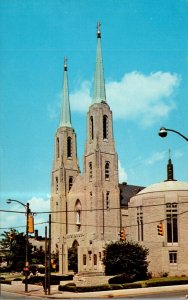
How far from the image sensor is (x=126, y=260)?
55469 mm

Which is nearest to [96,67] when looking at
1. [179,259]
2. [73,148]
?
[73,148]

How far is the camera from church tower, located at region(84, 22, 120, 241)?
83.4 meters

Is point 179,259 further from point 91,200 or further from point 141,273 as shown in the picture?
point 91,200

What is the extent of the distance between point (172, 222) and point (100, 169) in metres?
26.9

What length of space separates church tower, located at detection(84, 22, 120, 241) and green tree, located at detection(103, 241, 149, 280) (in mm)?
22256

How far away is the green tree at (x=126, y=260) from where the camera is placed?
182ft

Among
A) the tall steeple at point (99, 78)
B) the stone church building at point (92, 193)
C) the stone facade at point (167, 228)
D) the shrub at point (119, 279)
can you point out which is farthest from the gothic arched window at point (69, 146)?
the shrub at point (119, 279)

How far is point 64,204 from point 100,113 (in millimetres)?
19988

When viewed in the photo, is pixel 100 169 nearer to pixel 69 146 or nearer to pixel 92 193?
pixel 92 193

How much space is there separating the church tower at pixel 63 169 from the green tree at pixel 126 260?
39.2 metres

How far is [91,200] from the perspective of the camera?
8600 cm

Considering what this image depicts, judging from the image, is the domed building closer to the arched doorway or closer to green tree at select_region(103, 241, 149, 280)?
green tree at select_region(103, 241, 149, 280)

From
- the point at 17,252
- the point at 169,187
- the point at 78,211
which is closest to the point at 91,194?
the point at 78,211

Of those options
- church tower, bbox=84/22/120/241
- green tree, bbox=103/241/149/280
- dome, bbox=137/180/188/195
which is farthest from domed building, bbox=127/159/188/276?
church tower, bbox=84/22/120/241
